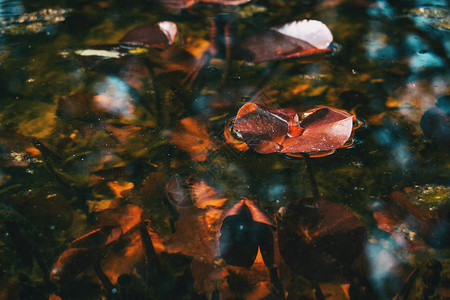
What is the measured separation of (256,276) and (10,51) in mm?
1388

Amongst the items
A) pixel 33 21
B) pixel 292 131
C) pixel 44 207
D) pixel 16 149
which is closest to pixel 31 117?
pixel 16 149

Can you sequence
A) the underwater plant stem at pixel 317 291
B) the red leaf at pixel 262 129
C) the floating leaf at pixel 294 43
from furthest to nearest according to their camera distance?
the floating leaf at pixel 294 43, the red leaf at pixel 262 129, the underwater plant stem at pixel 317 291

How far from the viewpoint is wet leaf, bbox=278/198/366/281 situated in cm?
79

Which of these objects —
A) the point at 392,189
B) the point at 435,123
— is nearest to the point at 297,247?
the point at 392,189

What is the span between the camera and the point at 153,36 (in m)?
1.52

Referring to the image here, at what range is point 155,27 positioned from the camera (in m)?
1.55

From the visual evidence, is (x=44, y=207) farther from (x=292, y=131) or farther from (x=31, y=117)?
(x=292, y=131)

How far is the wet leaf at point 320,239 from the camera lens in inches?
31.1

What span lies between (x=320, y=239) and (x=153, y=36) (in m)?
1.13

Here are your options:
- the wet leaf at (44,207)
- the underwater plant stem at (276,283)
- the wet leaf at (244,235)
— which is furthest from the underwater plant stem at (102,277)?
the underwater plant stem at (276,283)

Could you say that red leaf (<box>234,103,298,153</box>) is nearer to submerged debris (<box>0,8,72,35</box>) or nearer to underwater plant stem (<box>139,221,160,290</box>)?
underwater plant stem (<box>139,221,160,290</box>)

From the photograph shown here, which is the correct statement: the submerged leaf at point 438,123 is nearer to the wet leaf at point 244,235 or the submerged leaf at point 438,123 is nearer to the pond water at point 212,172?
the pond water at point 212,172

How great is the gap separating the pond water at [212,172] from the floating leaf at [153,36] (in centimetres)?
3

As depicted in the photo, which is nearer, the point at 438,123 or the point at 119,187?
the point at 119,187
